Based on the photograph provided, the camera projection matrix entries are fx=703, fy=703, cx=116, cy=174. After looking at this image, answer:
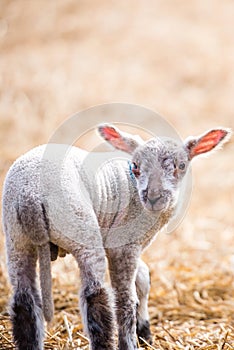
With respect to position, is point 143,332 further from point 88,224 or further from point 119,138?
point 119,138

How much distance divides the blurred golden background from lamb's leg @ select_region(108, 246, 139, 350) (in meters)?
0.37

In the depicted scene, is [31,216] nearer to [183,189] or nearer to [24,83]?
[183,189]

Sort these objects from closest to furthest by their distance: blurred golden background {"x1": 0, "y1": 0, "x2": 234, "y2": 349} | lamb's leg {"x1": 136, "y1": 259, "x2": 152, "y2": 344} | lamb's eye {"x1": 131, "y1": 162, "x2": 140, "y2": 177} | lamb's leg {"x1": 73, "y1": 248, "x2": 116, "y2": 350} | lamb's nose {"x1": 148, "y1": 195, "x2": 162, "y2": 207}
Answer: lamb's leg {"x1": 73, "y1": 248, "x2": 116, "y2": 350}, lamb's nose {"x1": 148, "y1": 195, "x2": 162, "y2": 207}, lamb's eye {"x1": 131, "y1": 162, "x2": 140, "y2": 177}, lamb's leg {"x1": 136, "y1": 259, "x2": 152, "y2": 344}, blurred golden background {"x1": 0, "y1": 0, "x2": 234, "y2": 349}

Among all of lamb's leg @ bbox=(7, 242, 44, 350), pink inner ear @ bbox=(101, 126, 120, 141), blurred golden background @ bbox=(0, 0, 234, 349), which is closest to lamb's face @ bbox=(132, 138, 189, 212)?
pink inner ear @ bbox=(101, 126, 120, 141)

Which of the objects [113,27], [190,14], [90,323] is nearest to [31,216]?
[90,323]

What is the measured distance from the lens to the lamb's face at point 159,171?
11.1ft

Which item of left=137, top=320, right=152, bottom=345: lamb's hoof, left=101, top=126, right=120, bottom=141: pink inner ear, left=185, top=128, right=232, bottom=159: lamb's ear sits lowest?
left=137, top=320, right=152, bottom=345: lamb's hoof

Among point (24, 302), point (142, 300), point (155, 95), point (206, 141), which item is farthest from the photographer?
point (155, 95)

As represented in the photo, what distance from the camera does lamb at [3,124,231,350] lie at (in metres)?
3.22

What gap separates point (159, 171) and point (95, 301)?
2.31ft

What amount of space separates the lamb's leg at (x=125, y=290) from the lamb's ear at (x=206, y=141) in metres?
0.62

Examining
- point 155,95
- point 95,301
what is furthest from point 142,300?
point 155,95

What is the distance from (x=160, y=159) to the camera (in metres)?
3.48

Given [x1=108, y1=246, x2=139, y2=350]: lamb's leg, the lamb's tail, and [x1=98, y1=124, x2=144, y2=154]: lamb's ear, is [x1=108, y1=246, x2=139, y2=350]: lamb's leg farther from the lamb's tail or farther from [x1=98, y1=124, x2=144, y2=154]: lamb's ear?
[x1=98, y1=124, x2=144, y2=154]: lamb's ear
